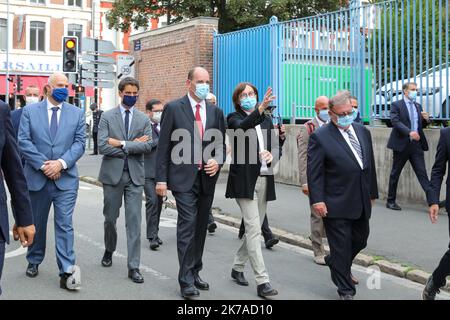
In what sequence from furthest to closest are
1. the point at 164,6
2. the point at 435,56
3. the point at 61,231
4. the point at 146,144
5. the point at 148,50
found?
the point at 164,6, the point at 148,50, the point at 435,56, the point at 146,144, the point at 61,231

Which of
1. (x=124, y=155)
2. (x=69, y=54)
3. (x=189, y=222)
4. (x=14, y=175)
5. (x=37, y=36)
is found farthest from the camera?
(x=37, y=36)

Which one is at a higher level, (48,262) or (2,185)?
(2,185)

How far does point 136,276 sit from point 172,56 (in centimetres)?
1377

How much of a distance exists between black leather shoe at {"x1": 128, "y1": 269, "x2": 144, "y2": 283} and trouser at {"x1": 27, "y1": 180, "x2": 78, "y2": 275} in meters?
0.64

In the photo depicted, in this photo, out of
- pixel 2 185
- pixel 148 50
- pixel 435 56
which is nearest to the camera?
pixel 2 185

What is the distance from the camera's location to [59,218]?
6.20 meters

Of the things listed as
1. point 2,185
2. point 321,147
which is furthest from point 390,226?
point 2,185

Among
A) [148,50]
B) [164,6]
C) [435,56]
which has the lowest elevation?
[435,56]

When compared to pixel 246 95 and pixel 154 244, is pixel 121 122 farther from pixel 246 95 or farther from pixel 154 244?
pixel 154 244

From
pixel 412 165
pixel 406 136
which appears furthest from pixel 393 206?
pixel 406 136
